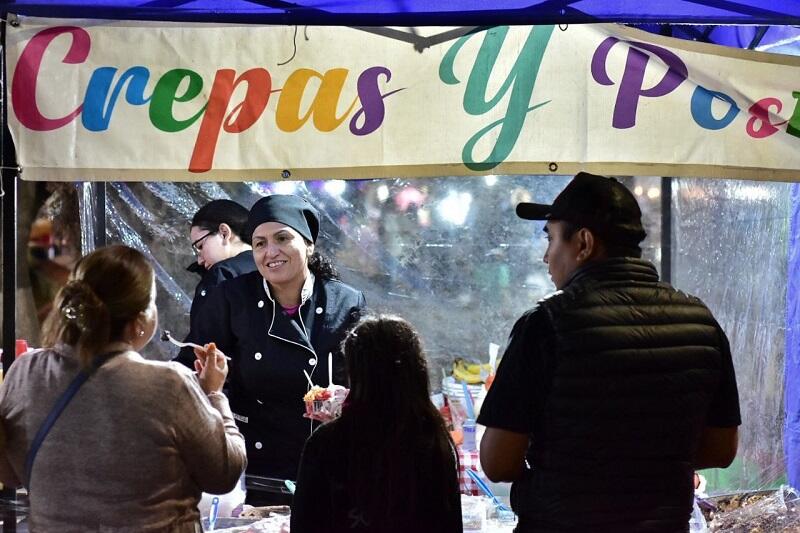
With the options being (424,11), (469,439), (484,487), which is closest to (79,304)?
(424,11)

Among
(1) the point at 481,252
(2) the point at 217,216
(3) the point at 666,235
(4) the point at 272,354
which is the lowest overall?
(4) the point at 272,354

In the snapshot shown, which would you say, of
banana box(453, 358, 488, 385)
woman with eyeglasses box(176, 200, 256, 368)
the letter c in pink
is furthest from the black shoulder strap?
banana box(453, 358, 488, 385)

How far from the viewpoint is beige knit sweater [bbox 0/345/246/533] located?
7.09ft

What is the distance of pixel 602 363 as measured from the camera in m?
2.25

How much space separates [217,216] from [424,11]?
6.78 feet

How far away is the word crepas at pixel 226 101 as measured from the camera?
130 inches

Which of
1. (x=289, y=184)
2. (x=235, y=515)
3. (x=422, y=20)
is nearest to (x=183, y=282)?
(x=289, y=184)

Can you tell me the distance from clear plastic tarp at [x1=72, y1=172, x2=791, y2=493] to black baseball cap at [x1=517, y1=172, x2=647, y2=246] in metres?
2.72

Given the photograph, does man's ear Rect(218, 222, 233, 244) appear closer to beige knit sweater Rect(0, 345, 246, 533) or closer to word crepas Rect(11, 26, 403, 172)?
word crepas Rect(11, 26, 403, 172)

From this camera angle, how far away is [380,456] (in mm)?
2234

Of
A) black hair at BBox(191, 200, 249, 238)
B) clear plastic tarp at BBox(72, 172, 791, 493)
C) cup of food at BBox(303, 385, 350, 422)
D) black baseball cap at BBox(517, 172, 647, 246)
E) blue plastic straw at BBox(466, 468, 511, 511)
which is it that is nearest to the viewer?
black baseball cap at BBox(517, 172, 647, 246)

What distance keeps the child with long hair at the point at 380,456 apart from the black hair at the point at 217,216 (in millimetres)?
2577

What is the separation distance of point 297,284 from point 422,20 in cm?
131

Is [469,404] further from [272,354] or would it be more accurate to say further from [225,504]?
[225,504]
